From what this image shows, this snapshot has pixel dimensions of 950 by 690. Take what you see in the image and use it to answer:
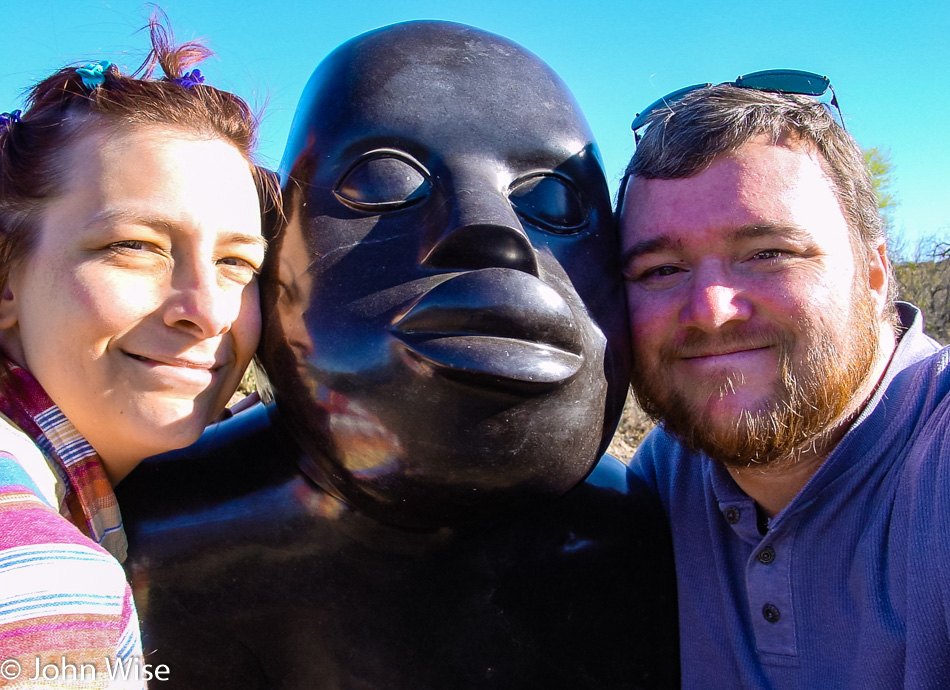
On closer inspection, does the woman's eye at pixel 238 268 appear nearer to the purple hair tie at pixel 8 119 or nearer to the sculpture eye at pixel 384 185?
the sculpture eye at pixel 384 185

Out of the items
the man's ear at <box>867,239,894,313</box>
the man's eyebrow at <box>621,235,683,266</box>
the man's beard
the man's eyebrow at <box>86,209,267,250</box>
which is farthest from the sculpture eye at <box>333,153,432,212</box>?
the man's ear at <box>867,239,894,313</box>

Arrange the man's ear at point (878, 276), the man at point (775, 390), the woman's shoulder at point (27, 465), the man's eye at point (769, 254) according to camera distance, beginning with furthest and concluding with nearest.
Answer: the man's ear at point (878, 276) → the man's eye at point (769, 254) → the man at point (775, 390) → the woman's shoulder at point (27, 465)

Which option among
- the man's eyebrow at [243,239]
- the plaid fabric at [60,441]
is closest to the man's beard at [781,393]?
the man's eyebrow at [243,239]

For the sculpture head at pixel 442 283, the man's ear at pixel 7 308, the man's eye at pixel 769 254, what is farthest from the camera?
the man's eye at pixel 769 254

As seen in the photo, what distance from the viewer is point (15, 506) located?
3.08 feet

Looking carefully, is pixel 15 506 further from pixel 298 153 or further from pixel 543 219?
pixel 543 219

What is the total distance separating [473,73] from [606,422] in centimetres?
68

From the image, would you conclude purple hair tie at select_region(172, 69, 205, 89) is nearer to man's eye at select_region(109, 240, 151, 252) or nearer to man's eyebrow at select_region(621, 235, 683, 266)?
man's eye at select_region(109, 240, 151, 252)

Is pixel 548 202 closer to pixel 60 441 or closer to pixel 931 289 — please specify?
pixel 60 441

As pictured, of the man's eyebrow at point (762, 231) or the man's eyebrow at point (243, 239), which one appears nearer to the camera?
the man's eyebrow at point (243, 239)

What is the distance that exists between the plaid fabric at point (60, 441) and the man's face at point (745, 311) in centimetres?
104

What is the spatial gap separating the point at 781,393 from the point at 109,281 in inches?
50.3

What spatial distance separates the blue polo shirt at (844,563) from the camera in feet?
4.28

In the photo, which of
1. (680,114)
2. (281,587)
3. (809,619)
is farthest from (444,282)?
(809,619)
